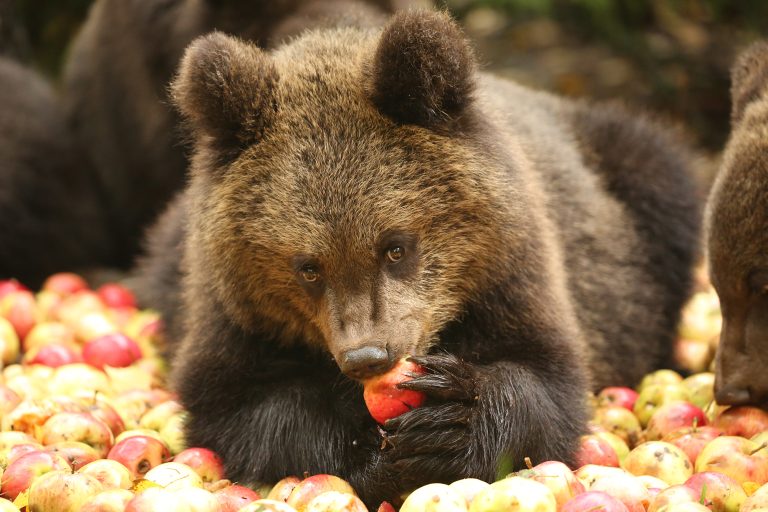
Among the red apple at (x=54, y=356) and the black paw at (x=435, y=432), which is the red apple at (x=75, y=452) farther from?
the red apple at (x=54, y=356)

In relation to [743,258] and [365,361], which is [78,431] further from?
[743,258]

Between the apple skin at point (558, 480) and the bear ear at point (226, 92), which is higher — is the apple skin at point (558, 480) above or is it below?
below

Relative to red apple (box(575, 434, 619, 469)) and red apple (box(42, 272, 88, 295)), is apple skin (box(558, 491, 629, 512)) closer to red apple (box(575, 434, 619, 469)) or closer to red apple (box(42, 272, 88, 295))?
red apple (box(575, 434, 619, 469))

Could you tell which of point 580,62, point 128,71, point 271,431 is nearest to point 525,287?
point 271,431

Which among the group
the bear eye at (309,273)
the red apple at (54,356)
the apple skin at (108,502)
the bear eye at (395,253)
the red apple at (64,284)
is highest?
the bear eye at (395,253)

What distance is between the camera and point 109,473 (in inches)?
156

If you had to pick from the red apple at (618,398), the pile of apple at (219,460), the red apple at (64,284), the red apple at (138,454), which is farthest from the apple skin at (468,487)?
the red apple at (64,284)

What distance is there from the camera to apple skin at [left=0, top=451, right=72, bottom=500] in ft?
13.0

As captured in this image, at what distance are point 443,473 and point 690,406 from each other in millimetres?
1394

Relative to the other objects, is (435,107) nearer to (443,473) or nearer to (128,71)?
(443,473)

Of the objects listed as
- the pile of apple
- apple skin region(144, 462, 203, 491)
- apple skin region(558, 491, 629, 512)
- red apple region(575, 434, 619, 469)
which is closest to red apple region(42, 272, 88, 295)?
the pile of apple

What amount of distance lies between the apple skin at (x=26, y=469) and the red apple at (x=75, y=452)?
142mm

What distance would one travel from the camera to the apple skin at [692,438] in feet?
14.3

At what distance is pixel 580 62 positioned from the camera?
1111 centimetres
